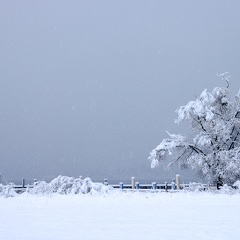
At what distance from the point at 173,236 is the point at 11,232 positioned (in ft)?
8.72

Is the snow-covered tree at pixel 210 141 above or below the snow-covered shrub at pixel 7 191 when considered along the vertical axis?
above

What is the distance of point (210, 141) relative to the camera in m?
22.7

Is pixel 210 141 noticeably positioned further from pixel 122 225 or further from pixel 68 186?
pixel 122 225

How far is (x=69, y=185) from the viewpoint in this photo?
17.9m

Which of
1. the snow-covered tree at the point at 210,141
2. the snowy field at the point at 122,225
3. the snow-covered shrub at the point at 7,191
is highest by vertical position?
the snow-covered tree at the point at 210,141

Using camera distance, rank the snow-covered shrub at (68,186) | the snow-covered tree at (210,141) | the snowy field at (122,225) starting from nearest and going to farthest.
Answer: the snowy field at (122,225), the snow-covered shrub at (68,186), the snow-covered tree at (210,141)

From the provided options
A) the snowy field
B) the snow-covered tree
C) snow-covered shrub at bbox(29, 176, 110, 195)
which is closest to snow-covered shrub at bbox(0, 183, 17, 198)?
snow-covered shrub at bbox(29, 176, 110, 195)

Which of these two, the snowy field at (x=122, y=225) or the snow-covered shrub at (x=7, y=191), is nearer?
the snowy field at (x=122, y=225)

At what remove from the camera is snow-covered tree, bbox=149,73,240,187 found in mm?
22297

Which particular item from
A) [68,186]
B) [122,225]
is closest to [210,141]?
[68,186]

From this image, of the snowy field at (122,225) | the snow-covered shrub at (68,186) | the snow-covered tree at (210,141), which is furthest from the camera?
the snow-covered tree at (210,141)

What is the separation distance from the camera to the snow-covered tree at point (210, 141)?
22.3 metres

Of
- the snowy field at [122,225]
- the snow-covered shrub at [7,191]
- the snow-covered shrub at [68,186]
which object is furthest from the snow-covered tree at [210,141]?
the snowy field at [122,225]

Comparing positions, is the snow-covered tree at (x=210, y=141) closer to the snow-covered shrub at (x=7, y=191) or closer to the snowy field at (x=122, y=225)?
the snow-covered shrub at (x=7, y=191)
